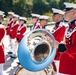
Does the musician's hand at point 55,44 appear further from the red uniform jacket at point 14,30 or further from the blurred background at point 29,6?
the blurred background at point 29,6

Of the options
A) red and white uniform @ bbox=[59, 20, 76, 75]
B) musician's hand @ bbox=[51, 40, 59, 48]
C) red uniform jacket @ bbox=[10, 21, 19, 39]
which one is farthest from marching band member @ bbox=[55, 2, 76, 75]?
red uniform jacket @ bbox=[10, 21, 19, 39]

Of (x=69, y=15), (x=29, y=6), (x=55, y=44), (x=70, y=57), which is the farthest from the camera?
(x=29, y=6)

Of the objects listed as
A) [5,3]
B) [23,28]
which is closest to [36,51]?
[23,28]

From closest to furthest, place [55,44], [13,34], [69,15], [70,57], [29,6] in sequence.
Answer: [55,44] < [70,57] < [69,15] < [13,34] < [29,6]

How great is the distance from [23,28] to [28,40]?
22.1 feet

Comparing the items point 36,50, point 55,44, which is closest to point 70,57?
point 55,44

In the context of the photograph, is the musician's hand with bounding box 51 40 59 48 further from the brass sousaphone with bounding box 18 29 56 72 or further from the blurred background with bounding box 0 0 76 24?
the blurred background with bounding box 0 0 76 24

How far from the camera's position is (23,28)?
10414 millimetres

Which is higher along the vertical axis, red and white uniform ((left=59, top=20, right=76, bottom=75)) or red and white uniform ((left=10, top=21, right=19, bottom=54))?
red and white uniform ((left=59, top=20, right=76, bottom=75))

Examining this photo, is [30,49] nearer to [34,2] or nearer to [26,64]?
[26,64]

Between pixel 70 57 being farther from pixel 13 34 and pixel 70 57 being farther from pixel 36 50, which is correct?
pixel 13 34

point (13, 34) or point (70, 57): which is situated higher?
point (70, 57)

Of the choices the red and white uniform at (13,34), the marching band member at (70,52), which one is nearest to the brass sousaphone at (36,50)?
the marching band member at (70,52)

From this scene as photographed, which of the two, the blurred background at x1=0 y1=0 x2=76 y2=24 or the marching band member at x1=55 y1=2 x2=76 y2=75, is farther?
the blurred background at x1=0 y1=0 x2=76 y2=24
